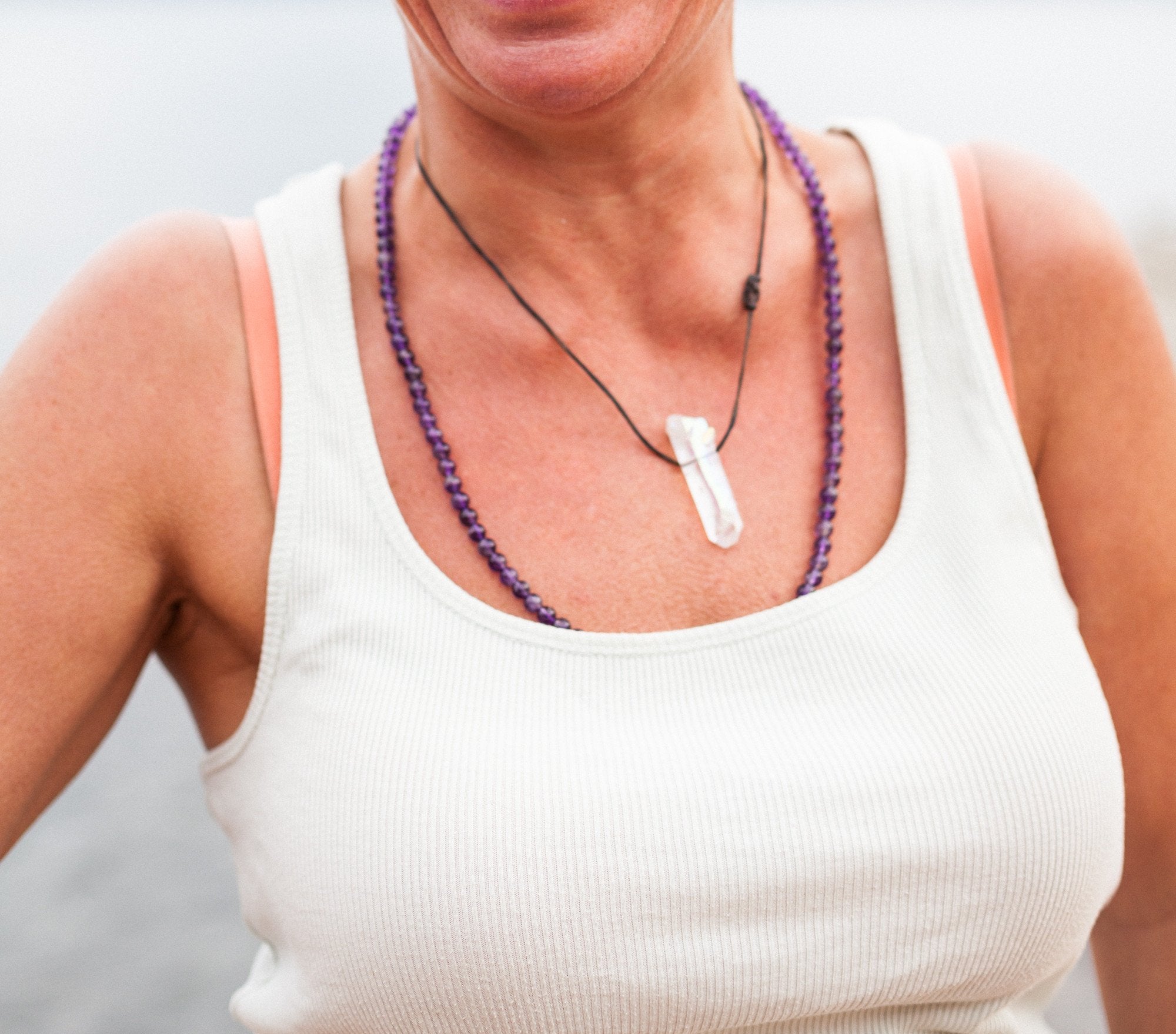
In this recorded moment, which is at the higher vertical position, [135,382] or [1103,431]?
[135,382]

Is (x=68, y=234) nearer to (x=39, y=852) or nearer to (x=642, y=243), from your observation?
(x=39, y=852)

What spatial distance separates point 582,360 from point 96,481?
1.41 ft

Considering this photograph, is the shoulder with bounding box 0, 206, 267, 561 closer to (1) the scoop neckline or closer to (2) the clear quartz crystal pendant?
(1) the scoop neckline

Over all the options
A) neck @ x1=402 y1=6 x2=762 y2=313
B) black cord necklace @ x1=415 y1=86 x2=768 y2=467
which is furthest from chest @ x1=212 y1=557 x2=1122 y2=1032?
neck @ x1=402 y1=6 x2=762 y2=313

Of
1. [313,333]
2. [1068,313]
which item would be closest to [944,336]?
[1068,313]

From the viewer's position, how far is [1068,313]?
1.19 m

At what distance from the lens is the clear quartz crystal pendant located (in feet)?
3.77

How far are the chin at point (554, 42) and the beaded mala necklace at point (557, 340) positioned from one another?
8.7 inches

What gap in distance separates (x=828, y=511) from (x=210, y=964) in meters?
2.21

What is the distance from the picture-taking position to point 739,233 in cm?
129

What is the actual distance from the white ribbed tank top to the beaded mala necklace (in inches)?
1.9

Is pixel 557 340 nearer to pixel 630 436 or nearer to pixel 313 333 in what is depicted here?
pixel 630 436

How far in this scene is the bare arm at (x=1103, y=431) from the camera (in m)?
1.19

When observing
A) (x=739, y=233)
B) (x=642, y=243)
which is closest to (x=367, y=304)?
(x=642, y=243)
